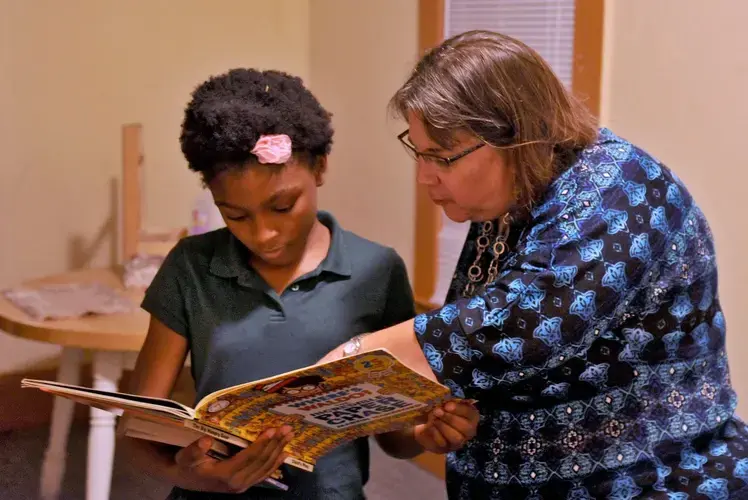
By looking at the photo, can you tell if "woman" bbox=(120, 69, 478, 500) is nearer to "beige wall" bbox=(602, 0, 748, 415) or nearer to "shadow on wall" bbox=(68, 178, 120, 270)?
"beige wall" bbox=(602, 0, 748, 415)

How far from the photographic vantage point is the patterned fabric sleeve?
89 centimetres

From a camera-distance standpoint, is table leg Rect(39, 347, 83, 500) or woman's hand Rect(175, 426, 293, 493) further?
table leg Rect(39, 347, 83, 500)

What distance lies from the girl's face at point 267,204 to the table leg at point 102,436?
924mm

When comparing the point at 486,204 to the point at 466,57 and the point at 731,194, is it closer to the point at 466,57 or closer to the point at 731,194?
the point at 466,57

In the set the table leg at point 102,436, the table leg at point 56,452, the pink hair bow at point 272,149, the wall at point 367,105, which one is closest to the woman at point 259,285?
the pink hair bow at point 272,149

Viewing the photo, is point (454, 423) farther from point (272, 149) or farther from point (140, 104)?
point (140, 104)

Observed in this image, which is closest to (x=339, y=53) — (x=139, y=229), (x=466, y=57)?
(x=139, y=229)

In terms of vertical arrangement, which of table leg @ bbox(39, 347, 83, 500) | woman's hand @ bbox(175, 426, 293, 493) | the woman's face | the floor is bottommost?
the floor

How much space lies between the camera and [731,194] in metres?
1.63

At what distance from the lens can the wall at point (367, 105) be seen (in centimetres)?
255

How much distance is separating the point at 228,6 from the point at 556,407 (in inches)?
85.8

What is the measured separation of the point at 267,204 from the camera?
1134mm

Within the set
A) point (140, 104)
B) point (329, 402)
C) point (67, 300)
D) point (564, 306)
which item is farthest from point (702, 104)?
point (140, 104)

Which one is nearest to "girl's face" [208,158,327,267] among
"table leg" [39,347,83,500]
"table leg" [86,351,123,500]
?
"table leg" [86,351,123,500]
